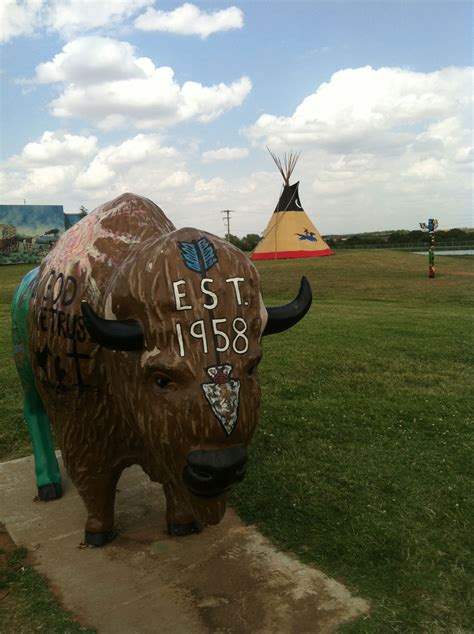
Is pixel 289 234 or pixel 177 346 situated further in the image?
pixel 289 234

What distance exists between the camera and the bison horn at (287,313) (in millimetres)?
2504

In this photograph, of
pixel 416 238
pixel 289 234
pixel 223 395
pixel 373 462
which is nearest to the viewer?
pixel 223 395

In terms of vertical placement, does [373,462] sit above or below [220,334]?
below

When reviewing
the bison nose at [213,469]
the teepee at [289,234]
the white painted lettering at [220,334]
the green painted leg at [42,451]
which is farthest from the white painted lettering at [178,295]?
the teepee at [289,234]

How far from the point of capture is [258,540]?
3443 millimetres

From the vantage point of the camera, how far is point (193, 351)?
7.09 ft

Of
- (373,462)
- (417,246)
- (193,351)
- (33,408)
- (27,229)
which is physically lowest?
(373,462)

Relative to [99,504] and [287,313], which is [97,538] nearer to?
[99,504]

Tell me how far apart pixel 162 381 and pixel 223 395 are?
268 mm

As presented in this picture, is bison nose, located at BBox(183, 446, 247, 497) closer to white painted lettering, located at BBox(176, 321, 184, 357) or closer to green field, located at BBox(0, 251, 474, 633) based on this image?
white painted lettering, located at BBox(176, 321, 184, 357)

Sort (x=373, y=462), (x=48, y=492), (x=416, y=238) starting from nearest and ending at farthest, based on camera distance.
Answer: (x=48, y=492), (x=373, y=462), (x=416, y=238)

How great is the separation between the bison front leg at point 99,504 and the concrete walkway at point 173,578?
0.24 feet

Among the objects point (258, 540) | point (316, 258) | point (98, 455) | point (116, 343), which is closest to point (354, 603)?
point (258, 540)

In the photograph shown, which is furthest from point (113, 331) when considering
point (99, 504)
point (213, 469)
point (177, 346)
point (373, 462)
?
point (373, 462)
